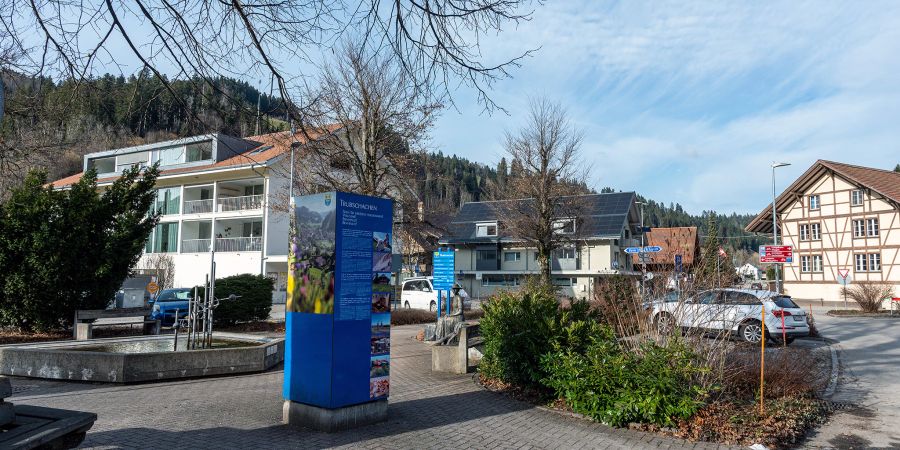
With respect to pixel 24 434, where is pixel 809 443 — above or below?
below

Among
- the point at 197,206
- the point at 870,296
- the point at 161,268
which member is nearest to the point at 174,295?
the point at 161,268

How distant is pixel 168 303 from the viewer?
20484mm

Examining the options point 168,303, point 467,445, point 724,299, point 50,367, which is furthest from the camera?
point 168,303

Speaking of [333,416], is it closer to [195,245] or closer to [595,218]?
[195,245]

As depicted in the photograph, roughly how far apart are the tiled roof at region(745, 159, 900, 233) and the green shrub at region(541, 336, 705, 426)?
4299 centimetres

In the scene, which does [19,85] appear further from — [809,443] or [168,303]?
[168,303]

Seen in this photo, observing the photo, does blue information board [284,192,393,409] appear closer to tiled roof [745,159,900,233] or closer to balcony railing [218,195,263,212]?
balcony railing [218,195,263,212]

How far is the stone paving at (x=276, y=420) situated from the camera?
19.2 feet

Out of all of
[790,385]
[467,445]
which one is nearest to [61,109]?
[467,445]

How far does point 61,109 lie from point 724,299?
8.41m

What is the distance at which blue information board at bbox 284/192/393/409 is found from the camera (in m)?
6.24

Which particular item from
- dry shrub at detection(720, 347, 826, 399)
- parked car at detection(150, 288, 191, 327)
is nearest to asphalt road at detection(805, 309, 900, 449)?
dry shrub at detection(720, 347, 826, 399)

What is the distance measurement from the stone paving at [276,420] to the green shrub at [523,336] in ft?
1.42

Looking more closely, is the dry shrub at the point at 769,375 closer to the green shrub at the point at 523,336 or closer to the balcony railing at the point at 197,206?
the green shrub at the point at 523,336
